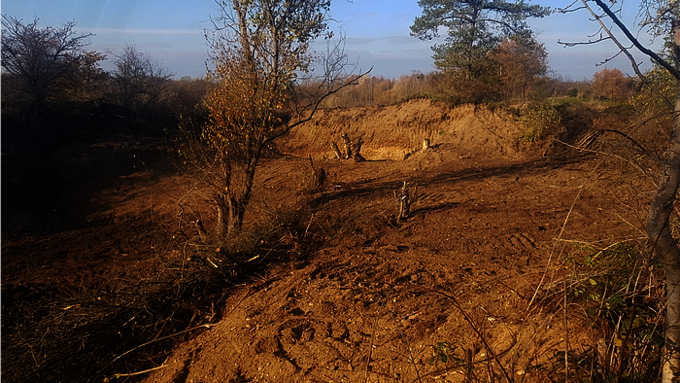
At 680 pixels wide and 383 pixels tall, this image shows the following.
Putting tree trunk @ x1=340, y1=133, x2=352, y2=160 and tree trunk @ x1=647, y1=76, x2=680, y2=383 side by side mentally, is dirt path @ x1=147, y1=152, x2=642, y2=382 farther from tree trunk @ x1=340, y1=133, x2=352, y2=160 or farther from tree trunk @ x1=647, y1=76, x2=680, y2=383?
tree trunk @ x1=340, y1=133, x2=352, y2=160

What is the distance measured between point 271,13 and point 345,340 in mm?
5020

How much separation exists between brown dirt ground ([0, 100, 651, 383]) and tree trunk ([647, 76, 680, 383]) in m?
0.43

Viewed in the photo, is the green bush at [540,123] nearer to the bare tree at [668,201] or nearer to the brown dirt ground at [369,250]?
the brown dirt ground at [369,250]

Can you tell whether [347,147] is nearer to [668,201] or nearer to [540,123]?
[540,123]

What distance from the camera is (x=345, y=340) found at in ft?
11.3

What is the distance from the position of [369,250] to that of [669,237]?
3467mm

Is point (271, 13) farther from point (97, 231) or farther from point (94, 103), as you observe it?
point (94, 103)

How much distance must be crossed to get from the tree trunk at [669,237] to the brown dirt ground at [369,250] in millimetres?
432

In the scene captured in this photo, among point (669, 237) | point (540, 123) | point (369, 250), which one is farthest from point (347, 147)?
point (669, 237)

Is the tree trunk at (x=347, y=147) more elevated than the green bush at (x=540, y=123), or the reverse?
the green bush at (x=540, y=123)

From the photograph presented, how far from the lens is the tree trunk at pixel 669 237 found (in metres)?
2.00

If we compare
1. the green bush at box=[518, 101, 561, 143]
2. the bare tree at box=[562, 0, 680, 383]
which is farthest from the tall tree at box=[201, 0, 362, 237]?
the green bush at box=[518, 101, 561, 143]

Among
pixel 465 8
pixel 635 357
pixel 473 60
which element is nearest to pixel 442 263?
pixel 635 357

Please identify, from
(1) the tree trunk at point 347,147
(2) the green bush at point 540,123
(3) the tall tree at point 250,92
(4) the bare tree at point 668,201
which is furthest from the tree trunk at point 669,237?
(1) the tree trunk at point 347,147
